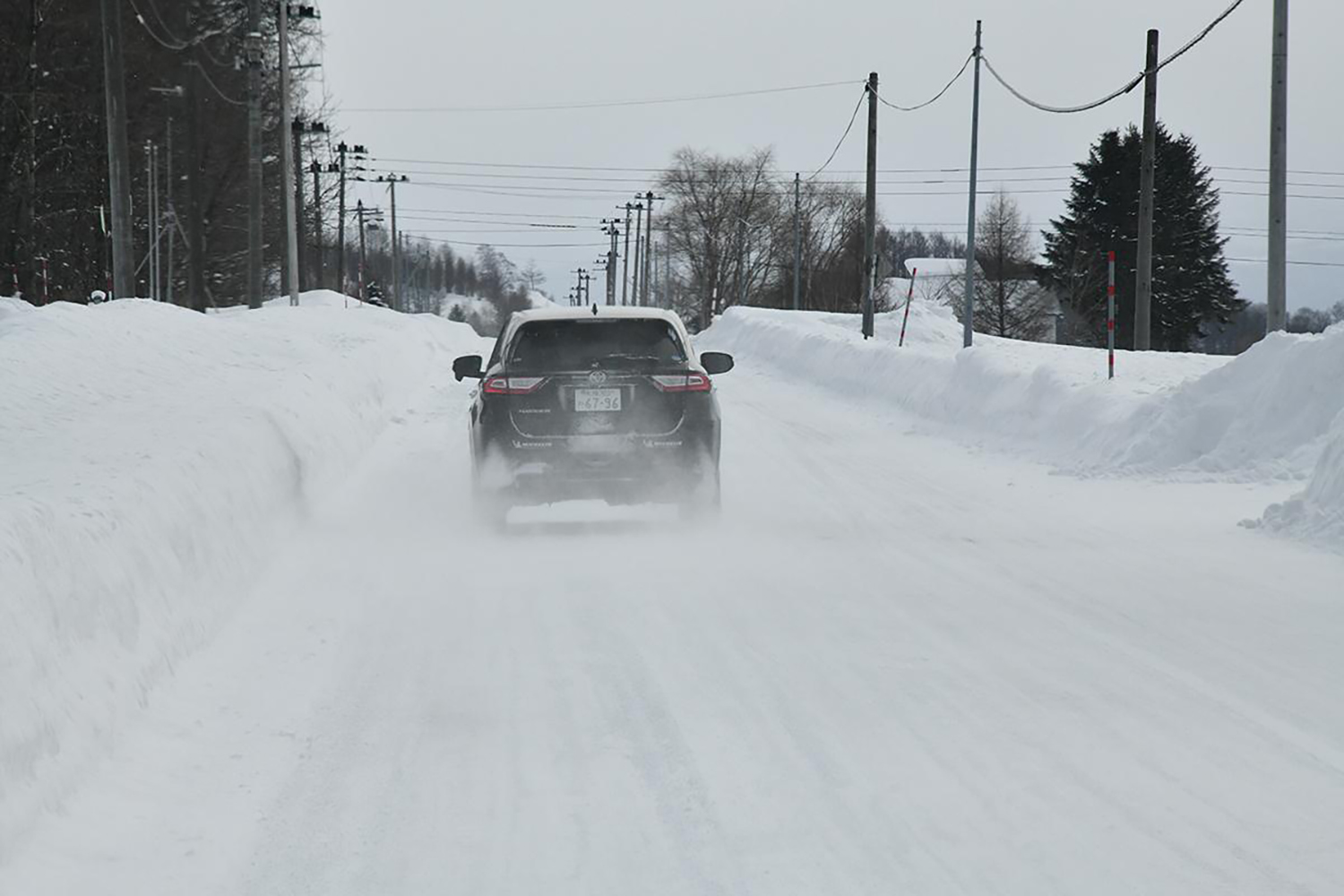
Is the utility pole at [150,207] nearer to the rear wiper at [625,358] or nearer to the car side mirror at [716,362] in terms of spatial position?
the car side mirror at [716,362]

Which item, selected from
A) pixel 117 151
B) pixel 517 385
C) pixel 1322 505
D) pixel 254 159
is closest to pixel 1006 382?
pixel 1322 505

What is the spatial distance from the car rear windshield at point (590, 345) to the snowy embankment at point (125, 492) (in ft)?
6.89

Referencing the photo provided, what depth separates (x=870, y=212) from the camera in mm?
37125

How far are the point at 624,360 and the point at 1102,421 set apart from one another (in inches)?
267

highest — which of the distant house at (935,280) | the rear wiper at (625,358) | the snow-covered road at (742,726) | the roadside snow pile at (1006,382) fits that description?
the distant house at (935,280)

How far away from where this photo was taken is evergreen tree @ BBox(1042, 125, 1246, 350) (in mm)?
63812

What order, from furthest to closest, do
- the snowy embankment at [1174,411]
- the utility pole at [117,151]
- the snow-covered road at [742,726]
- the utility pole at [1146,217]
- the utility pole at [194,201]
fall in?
the utility pole at [194,201], the utility pole at [1146,217], the utility pole at [117,151], the snowy embankment at [1174,411], the snow-covered road at [742,726]

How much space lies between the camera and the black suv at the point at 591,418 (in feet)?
32.0

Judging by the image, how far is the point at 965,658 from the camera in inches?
249

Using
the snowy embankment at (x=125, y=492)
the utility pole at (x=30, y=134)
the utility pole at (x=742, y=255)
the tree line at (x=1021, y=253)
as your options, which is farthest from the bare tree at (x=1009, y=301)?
the snowy embankment at (x=125, y=492)

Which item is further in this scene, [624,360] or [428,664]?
[624,360]

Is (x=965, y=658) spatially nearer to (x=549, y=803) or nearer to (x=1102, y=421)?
(x=549, y=803)

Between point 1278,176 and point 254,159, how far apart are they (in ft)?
86.0

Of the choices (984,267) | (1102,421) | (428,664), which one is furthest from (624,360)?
(984,267)
